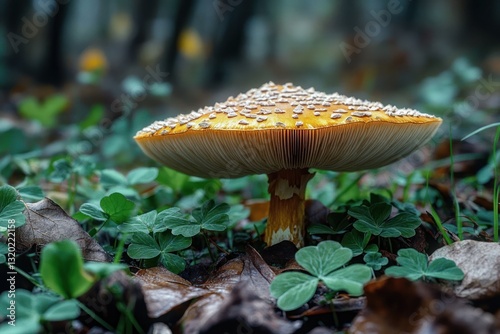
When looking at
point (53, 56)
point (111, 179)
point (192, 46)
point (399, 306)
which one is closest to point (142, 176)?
point (111, 179)

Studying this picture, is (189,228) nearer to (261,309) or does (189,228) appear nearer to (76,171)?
(261,309)

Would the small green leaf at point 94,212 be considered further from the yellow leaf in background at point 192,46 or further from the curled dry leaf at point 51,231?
the yellow leaf in background at point 192,46

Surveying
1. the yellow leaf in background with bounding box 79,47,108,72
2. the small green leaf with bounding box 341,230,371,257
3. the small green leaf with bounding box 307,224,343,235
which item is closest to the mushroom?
the small green leaf with bounding box 307,224,343,235

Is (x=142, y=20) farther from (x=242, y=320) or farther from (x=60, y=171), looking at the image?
(x=242, y=320)

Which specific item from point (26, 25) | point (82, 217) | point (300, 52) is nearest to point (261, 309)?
point (82, 217)

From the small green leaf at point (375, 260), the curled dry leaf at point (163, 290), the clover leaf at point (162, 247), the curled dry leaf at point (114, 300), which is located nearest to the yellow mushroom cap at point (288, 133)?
the clover leaf at point (162, 247)

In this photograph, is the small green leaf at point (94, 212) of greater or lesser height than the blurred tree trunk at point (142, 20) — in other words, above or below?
below
